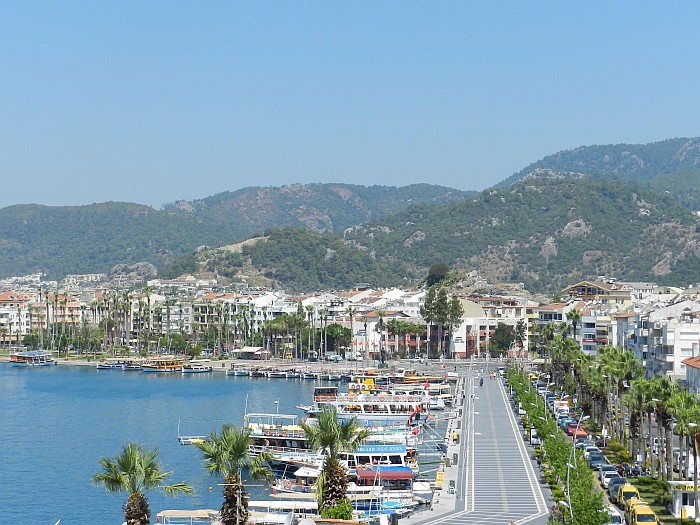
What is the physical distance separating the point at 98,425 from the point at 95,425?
0.80 ft

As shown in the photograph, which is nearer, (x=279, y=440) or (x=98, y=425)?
(x=279, y=440)

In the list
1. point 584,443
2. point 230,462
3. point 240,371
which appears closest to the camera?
point 230,462

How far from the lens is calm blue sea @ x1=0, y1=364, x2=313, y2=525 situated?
230ft

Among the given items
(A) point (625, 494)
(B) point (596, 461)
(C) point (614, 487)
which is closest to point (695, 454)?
(A) point (625, 494)

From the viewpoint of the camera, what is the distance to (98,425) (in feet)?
352

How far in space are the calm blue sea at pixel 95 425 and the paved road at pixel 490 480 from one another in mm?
13739

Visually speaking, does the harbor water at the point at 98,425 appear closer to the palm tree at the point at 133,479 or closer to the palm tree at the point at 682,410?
the palm tree at the point at 133,479

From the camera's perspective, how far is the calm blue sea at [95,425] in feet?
230

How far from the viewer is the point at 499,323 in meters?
180

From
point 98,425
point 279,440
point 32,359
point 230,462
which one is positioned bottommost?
point 98,425

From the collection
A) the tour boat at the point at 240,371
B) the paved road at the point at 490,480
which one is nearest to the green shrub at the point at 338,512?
the paved road at the point at 490,480

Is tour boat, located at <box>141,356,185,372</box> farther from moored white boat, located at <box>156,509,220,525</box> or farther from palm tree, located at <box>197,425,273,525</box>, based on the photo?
palm tree, located at <box>197,425,273,525</box>

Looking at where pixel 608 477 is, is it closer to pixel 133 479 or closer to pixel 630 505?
pixel 630 505

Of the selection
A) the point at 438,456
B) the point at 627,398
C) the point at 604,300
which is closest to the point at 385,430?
the point at 438,456
